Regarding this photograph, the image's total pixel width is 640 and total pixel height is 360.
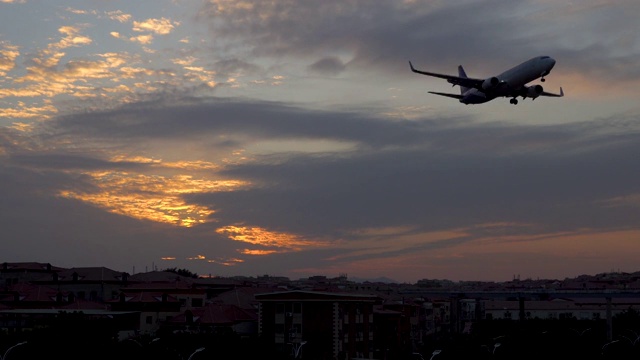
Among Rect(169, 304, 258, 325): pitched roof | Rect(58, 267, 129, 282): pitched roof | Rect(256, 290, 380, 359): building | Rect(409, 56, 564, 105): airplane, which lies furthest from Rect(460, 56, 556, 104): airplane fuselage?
Rect(58, 267, 129, 282): pitched roof

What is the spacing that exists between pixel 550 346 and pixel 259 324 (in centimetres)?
4000

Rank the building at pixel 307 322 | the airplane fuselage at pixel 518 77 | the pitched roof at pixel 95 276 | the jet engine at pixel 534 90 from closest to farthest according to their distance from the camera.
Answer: the airplane fuselage at pixel 518 77 → the jet engine at pixel 534 90 → the building at pixel 307 322 → the pitched roof at pixel 95 276

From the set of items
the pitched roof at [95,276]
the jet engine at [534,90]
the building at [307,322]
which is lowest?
the building at [307,322]

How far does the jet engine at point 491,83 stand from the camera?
96.7 metres

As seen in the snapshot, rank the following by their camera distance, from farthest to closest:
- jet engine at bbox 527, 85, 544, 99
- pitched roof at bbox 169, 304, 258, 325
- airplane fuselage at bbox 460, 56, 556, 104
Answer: pitched roof at bbox 169, 304, 258, 325 < jet engine at bbox 527, 85, 544, 99 < airplane fuselage at bbox 460, 56, 556, 104

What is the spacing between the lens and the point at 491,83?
3812 inches

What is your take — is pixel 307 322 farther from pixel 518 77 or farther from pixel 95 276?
pixel 95 276

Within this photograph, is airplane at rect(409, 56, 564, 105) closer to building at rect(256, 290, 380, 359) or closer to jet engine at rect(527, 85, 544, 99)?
jet engine at rect(527, 85, 544, 99)

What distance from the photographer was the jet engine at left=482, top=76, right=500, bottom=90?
3807 inches

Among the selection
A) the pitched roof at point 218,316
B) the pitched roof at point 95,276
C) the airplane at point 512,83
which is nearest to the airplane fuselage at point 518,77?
the airplane at point 512,83

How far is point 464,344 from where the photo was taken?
111 meters

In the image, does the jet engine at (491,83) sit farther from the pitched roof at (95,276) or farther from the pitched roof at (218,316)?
the pitched roof at (95,276)

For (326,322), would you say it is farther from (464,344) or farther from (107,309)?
(107,309)

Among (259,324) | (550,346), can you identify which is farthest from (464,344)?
(259,324)
